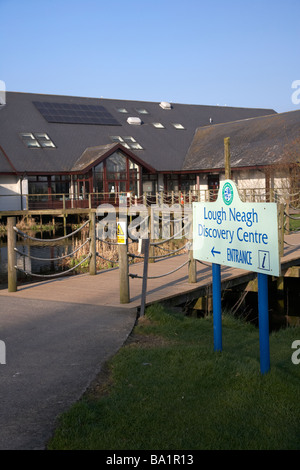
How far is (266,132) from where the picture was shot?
37719 mm

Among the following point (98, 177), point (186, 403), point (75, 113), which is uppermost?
point (75, 113)

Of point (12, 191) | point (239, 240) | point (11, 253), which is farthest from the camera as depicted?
point (12, 191)

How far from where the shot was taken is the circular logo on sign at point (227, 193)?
5.98m

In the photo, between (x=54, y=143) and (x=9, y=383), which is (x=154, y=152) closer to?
(x=54, y=143)

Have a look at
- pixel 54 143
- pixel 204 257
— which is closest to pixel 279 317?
pixel 204 257

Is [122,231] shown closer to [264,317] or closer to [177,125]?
[264,317]

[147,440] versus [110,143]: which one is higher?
[110,143]

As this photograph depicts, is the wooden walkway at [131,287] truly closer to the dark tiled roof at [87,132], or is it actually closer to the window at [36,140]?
the dark tiled roof at [87,132]

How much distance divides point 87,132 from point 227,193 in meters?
33.1

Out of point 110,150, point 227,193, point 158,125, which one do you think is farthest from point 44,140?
point 227,193

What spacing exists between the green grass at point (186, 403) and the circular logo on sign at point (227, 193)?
1.65 m

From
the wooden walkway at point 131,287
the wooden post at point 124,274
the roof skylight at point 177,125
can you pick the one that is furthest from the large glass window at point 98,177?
the wooden post at point 124,274

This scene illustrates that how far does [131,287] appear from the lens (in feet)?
34.1
